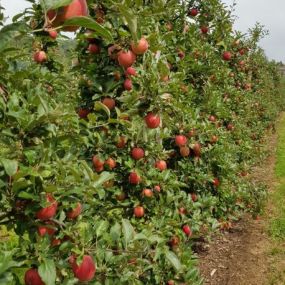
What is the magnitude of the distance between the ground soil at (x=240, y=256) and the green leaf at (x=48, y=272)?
12.7ft

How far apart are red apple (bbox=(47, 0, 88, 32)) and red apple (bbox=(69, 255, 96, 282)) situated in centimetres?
110

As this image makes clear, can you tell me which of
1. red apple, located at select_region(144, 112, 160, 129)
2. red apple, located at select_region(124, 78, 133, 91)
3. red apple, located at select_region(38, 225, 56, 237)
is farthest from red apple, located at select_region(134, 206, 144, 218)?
red apple, located at select_region(38, 225, 56, 237)

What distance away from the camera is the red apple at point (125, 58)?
116 inches

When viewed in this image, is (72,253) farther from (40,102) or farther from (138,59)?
(138,59)

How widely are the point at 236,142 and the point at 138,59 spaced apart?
17.2 ft

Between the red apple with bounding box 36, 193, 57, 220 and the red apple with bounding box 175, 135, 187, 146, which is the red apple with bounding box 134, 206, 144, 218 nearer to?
the red apple with bounding box 175, 135, 187, 146

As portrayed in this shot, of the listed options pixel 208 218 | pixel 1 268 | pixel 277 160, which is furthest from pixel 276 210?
pixel 1 268

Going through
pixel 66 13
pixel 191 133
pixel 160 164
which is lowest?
pixel 160 164

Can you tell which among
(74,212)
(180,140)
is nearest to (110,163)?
(180,140)

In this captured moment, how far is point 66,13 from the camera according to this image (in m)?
0.89

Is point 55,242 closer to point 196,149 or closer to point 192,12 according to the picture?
point 196,149

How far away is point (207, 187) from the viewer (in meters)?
Result: 5.66

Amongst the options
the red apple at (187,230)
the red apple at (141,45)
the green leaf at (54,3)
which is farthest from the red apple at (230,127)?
the green leaf at (54,3)

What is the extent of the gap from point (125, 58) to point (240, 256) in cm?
394
